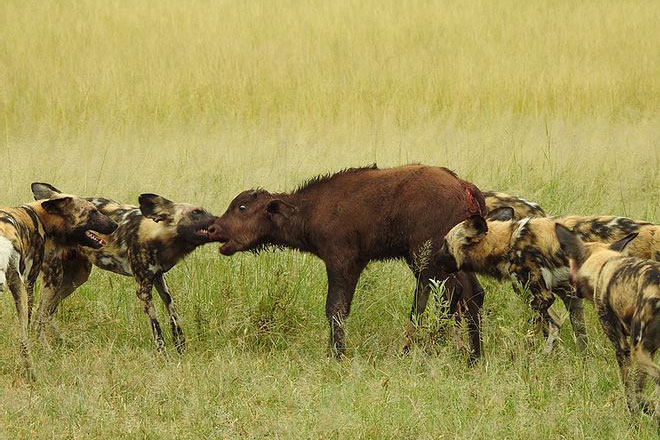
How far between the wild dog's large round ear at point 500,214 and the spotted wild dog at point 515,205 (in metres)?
0.30

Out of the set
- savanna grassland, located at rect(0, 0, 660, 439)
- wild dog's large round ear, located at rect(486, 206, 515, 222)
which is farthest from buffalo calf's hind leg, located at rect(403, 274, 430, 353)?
wild dog's large round ear, located at rect(486, 206, 515, 222)

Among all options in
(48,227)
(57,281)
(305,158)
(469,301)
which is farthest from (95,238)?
(305,158)

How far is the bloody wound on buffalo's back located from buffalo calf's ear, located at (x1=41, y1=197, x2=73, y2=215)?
1.17m

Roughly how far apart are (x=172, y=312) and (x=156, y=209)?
774mm

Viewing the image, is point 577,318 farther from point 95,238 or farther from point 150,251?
point 95,238

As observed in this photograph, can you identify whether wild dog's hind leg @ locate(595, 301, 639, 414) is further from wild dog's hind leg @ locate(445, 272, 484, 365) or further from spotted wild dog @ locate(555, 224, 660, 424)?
wild dog's hind leg @ locate(445, 272, 484, 365)

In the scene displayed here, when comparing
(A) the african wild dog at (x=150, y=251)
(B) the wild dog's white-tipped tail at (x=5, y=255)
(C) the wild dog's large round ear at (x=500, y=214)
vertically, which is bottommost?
(A) the african wild dog at (x=150, y=251)

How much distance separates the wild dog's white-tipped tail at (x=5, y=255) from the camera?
6950 millimetres

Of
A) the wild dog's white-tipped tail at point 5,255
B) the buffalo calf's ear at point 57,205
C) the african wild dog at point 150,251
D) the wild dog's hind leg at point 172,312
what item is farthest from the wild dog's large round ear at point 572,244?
the buffalo calf's ear at point 57,205

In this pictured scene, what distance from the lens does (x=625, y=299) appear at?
239 inches

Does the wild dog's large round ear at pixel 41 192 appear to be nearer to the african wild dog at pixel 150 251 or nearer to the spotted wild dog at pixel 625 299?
the african wild dog at pixel 150 251

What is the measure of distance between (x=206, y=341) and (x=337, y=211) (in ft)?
4.65

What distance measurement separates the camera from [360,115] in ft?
49.4

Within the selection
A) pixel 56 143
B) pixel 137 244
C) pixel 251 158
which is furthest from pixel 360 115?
pixel 137 244
